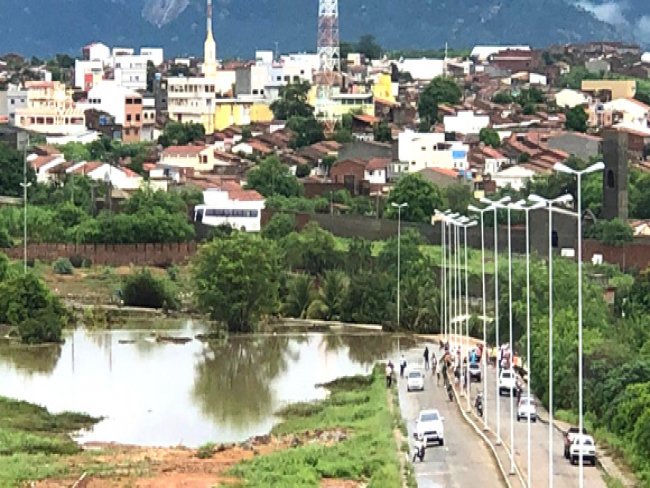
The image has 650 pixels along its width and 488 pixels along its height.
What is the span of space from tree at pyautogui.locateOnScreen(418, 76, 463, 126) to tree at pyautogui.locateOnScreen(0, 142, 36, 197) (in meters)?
20.5

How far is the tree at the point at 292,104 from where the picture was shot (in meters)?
74.9

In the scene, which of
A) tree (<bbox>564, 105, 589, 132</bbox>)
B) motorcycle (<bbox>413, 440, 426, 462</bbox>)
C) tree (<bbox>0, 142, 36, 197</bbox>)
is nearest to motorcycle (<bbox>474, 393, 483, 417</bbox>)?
motorcycle (<bbox>413, 440, 426, 462</bbox>)

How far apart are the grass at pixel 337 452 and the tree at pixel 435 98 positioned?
45.5 m

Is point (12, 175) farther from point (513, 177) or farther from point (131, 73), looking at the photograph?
point (131, 73)

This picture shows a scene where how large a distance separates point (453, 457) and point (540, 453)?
0.86 metres

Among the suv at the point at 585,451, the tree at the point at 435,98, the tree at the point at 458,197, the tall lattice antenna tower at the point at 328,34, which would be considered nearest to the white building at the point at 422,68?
the tall lattice antenna tower at the point at 328,34

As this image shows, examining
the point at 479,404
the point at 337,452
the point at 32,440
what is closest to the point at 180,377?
the point at 479,404

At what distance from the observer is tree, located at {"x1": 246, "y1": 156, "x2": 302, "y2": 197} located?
53.2 m

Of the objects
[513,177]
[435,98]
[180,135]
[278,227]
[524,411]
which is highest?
[435,98]

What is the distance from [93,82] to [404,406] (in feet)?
202

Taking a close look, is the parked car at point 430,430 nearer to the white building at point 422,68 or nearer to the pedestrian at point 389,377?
the pedestrian at point 389,377

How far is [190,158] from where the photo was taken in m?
60.2

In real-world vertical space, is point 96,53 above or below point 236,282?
above

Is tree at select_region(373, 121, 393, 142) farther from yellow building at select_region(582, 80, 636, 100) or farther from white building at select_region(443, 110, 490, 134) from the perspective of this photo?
yellow building at select_region(582, 80, 636, 100)
